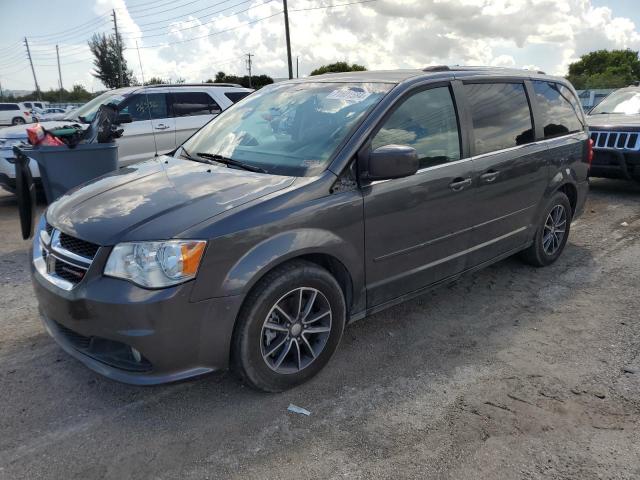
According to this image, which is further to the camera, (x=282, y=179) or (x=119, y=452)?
(x=282, y=179)

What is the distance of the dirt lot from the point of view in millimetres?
2416

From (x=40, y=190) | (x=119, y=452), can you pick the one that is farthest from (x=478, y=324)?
(x=40, y=190)

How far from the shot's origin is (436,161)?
11.7 ft

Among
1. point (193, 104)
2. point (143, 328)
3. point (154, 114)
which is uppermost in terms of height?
point (193, 104)

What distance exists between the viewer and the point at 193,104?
8453 mm

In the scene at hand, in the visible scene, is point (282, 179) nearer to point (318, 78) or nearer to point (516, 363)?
point (318, 78)

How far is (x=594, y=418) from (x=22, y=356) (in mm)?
3516

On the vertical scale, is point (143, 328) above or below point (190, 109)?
below

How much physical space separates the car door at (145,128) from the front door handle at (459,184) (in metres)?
5.66

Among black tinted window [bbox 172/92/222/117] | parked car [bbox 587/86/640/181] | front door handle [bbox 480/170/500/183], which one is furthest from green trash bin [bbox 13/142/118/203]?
parked car [bbox 587/86/640/181]

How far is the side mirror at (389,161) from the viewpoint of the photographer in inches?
118

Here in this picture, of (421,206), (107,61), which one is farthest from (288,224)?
(107,61)

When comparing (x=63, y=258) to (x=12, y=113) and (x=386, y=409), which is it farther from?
(x=12, y=113)

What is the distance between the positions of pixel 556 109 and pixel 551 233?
1186 millimetres
